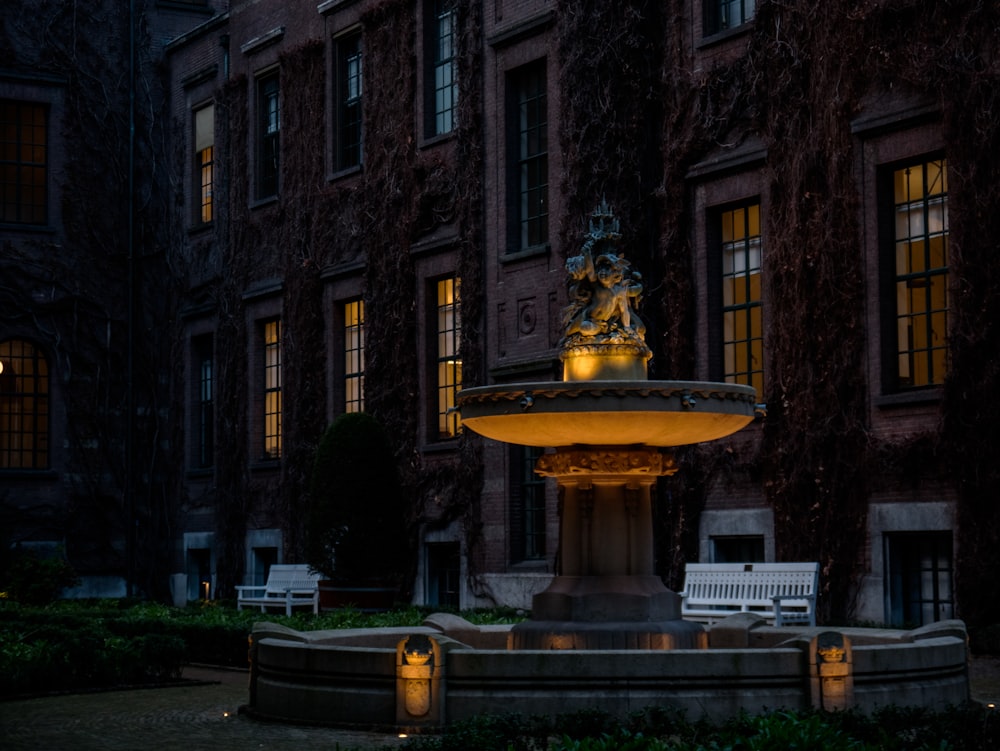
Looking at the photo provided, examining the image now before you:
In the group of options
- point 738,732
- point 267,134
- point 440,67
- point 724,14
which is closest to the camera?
point 738,732

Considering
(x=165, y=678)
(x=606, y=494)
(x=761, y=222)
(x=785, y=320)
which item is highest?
(x=761, y=222)

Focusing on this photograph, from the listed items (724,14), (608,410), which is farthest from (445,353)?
(608,410)

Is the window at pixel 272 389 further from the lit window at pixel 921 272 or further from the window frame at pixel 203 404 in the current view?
the lit window at pixel 921 272

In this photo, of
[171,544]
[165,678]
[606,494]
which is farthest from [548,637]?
[171,544]

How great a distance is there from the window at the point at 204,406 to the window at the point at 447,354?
8.77m

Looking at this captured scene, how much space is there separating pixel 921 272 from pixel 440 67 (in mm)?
11816

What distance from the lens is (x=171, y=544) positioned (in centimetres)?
3756

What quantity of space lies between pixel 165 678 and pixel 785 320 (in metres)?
8.83

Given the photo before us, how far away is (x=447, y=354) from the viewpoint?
2867 centimetres

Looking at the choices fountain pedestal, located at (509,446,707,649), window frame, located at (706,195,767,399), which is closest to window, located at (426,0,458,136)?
window frame, located at (706,195,767,399)

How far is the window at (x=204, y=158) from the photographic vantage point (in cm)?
3647

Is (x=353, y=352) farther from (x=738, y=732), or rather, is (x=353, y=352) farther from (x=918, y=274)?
(x=738, y=732)

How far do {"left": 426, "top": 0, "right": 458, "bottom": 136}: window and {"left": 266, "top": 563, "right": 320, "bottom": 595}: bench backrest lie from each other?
770 cm

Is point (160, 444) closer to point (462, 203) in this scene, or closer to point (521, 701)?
point (462, 203)
